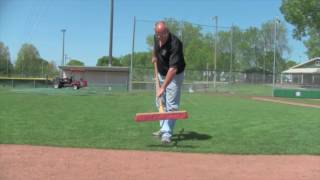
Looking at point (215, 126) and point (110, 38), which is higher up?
point (110, 38)

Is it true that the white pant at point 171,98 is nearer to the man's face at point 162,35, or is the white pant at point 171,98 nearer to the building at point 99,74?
the man's face at point 162,35

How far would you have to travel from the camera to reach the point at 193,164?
5.92 meters

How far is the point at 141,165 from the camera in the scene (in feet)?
19.0

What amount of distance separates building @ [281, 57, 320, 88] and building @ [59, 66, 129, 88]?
15.5 m

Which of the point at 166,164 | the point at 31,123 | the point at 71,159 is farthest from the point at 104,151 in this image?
the point at 31,123

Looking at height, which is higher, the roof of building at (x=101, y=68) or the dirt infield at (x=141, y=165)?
the roof of building at (x=101, y=68)

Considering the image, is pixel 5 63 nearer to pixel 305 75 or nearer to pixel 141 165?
pixel 305 75

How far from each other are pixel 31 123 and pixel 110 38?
38784 millimetres

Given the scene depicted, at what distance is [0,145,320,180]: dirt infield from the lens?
531 centimetres

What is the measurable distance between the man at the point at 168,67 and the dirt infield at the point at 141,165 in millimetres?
1051

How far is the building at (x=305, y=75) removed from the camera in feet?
164

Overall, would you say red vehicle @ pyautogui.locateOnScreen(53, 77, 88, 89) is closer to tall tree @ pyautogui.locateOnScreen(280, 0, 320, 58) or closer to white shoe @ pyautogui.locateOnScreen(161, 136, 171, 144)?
tall tree @ pyautogui.locateOnScreen(280, 0, 320, 58)

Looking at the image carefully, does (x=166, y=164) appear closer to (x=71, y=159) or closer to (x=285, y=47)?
(x=71, y=159)

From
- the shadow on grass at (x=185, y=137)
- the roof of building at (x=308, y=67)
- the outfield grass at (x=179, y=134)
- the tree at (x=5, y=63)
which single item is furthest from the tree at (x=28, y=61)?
the shadow on grass at (x=185, y=137)
